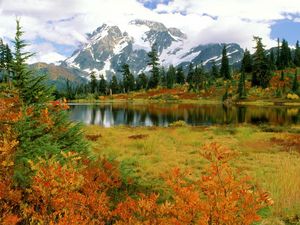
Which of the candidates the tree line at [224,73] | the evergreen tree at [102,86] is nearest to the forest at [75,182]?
the tree line at [224,73]

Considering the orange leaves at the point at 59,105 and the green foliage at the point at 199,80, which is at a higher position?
the green foliage at the point at 199,80

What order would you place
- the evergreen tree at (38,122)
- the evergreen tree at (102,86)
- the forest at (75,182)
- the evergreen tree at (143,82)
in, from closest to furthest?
the forest at (75,182) < the evergreen tree at (38,122) < the evergreen tree at (143,82) < the evergreen tree at (102,86)

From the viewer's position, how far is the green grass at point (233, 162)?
1092 cm

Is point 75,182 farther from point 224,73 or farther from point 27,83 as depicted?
point 224,73

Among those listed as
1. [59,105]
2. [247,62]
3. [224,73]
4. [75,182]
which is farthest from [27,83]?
[224,73]

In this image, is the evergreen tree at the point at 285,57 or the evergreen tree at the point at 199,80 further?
the evergreen tree at the point at 285,57

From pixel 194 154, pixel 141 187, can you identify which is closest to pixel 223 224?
pixel 141 187

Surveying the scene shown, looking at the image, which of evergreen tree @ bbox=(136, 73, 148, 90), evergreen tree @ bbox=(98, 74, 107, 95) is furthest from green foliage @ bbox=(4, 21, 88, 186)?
evergreen tree @ bbox=(98, 74, 107, 95)

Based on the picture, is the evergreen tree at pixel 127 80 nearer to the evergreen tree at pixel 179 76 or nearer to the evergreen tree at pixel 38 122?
the evergreen tree at pixel 179 76

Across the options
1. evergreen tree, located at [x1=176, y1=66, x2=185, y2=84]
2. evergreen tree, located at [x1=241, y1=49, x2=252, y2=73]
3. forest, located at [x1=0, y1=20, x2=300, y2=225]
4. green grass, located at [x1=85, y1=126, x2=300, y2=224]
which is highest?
evergreen tree, located at [x1=241, y1=49, x2=252, y2=73]

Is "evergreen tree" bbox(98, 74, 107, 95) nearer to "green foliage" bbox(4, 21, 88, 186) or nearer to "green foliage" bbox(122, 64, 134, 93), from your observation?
"green foliage" bbox(122, 64, 134, 93)

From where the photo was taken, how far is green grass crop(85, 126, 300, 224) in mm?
10918

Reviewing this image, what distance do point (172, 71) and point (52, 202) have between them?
161m

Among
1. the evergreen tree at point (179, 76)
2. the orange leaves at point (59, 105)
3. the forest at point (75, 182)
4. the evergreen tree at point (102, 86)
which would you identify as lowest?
the forest at point (75, 182)
